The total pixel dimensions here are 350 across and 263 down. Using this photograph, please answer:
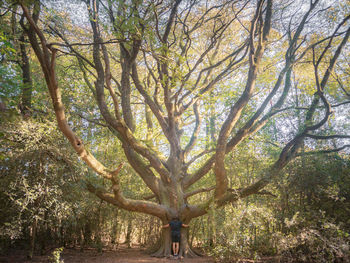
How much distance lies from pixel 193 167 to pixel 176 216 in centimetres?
A: 424

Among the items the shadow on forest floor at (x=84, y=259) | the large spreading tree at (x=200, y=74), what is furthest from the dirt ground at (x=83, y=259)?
the large spreading tree at (x=200, y=74)

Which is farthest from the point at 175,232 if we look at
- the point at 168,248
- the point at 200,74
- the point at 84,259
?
the point at 200,74

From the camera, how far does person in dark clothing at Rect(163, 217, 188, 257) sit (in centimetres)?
743

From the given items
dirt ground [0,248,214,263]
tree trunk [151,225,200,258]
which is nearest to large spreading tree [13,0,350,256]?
tree trunk [151,225,200,258]

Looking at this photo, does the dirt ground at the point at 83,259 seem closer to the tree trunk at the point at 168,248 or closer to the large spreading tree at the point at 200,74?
the tree trunk at the point at 168,248

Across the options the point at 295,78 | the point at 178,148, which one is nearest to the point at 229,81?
the point at 295,78

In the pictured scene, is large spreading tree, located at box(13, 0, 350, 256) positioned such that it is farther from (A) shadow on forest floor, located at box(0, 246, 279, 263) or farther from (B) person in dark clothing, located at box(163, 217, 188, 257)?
(A) shadow on forest floor, located at box(0, 246, 279, 263)

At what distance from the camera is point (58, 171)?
230 inches

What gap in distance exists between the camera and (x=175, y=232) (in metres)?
7.51

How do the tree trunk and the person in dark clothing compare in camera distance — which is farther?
the tree trunk

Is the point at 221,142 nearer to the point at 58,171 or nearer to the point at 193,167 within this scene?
the point at 58,171

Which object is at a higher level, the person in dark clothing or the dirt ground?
the person in dark clothing

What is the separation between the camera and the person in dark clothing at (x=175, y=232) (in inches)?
293

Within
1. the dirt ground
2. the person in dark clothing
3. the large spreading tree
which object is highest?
the large spreading tree
